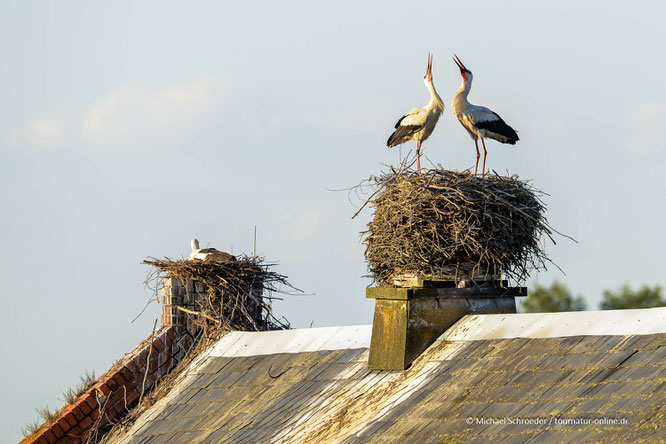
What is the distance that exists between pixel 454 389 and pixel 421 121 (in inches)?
227

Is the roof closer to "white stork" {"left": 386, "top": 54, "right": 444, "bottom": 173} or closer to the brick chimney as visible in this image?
the brick chimney

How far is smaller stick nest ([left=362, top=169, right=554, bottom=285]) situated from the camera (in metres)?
10.2

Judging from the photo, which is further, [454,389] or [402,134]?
[402,134]

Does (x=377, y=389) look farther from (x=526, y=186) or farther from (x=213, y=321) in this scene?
(x=213, y=321)

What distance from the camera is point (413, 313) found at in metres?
9.59

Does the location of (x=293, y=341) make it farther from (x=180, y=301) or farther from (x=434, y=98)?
(x=434, y=98)

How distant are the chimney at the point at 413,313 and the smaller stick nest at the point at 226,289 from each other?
3.77 metres

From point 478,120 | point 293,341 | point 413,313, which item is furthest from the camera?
point 478,120

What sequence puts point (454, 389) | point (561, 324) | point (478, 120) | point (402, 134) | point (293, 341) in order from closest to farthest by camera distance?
1. point (454, 389)
2. point (561, 324)
3. point (293, 341)
4. point (478, 120)
5. point (402, 134)

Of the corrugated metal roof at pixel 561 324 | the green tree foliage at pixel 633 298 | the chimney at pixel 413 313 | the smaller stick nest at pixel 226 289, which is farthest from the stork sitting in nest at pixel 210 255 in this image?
the green tree foliage at pixel 633 298

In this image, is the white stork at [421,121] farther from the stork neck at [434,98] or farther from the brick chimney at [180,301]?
the brick chimney at [180,301]

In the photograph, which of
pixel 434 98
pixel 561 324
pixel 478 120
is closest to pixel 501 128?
pixel 478 120

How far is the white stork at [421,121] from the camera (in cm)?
1342

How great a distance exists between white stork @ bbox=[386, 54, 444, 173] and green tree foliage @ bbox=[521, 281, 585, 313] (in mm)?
20758
